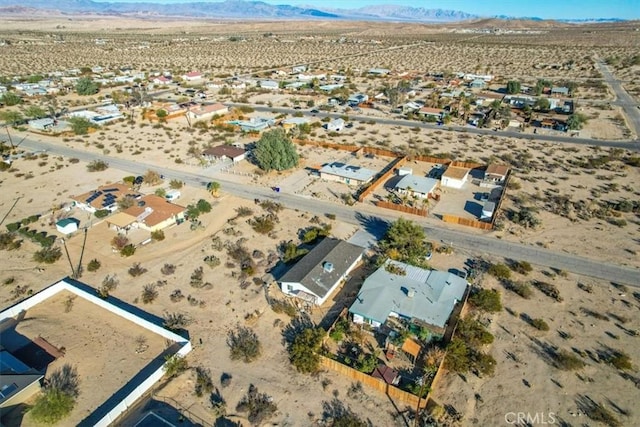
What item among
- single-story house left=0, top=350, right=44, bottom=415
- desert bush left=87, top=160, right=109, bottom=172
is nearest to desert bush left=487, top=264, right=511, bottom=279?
single-story house left=0, top=350, right=44, bottom=415

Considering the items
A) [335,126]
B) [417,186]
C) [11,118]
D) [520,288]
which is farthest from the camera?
[11,118]

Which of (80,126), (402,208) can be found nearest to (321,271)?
(402,208)

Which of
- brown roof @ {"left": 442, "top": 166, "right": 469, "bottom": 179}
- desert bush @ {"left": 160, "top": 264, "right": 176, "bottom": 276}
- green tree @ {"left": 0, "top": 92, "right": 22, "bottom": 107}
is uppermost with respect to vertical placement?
brown roof @ {"left": 442, "top": 166, "right": 469, "bottom": 179}

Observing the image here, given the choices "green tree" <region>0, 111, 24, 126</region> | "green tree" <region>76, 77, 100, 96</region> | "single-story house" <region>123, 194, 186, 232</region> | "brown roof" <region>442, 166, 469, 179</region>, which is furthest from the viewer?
"green tree" <region>76, 77, 100, 96</region>

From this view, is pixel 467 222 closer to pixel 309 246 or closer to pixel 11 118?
pixel 309 246

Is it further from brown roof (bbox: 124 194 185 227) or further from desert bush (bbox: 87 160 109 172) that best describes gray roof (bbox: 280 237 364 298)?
→ desert bush (bbox: 87 160 109 172)

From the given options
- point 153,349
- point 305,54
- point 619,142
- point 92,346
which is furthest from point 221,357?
point 305,54

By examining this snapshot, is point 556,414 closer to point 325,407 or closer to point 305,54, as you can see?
point 325,407
